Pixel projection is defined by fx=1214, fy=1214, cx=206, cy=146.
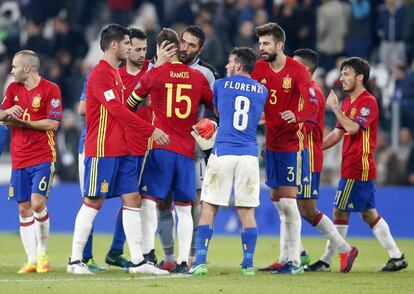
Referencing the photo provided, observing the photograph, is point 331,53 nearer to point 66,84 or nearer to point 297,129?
point 66,84

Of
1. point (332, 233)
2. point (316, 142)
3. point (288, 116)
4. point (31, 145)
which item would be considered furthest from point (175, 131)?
point (332, 233)

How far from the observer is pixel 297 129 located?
14.0 meters

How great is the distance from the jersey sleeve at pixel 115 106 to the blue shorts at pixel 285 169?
71.1 inches

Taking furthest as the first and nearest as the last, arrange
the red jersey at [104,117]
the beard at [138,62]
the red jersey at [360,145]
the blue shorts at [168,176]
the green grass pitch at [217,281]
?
the red jersey at [360,145]
the beard at [138,62]
the blue shorts at [168,176]
the red jersey at [104,117]
the green grass pitch at [217,281]

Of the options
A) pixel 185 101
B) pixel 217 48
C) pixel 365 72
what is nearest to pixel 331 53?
pixel 217 48

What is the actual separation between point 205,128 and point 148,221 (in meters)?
1.25

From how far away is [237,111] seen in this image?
42.8 ft

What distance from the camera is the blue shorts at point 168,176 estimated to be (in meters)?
13.4

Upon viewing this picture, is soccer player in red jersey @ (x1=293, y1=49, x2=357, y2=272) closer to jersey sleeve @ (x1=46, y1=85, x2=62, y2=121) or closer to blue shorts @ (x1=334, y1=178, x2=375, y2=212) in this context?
blue shorts @ (x1=334, y1=178, x2=375, y2=212)

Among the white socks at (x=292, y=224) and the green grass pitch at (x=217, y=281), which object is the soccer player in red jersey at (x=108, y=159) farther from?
the white socks at (x=292, y=224)

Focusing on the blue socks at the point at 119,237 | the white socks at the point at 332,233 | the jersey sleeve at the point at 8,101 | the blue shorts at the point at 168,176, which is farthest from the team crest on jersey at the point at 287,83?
the jersey sleeve at the point at 8,101

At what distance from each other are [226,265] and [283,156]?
2040mm

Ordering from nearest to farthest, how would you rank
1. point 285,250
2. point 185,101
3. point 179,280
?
point 179,280 → point 185,101 → point 285,250

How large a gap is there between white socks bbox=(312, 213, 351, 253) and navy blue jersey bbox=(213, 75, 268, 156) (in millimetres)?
1717
